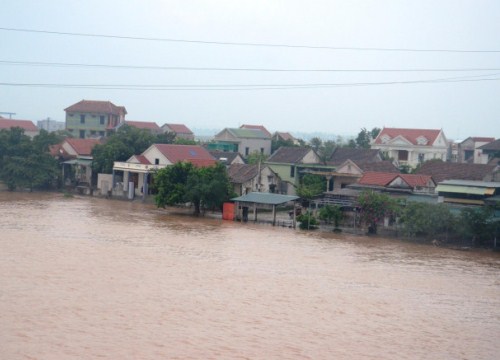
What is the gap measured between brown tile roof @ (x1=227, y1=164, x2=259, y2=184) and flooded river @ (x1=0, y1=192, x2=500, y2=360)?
7176mm

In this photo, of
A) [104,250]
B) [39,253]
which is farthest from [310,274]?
[39,253]

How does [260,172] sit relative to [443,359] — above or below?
above

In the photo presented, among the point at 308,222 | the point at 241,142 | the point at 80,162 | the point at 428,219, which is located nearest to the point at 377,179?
the point at 308,222

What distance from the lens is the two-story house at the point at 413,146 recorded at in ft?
132

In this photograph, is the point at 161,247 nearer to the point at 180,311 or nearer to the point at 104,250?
the point at 104,250

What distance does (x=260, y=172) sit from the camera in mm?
30734

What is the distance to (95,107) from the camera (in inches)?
2044

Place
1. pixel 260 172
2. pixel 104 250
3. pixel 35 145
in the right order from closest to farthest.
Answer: pixel 104 250 < pixel 260 172 < pixel 35 145

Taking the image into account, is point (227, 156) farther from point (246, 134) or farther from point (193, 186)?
point (193, 186)

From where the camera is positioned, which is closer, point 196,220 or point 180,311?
point 180,311

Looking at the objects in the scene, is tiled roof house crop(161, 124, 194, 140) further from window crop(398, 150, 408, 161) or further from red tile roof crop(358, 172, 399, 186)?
red tile roof crop(358, 172, 399, 186)

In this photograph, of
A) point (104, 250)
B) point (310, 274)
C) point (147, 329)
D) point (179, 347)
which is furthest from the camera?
point (104, 250)

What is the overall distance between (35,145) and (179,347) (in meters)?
24.8

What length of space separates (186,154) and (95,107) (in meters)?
20.8
